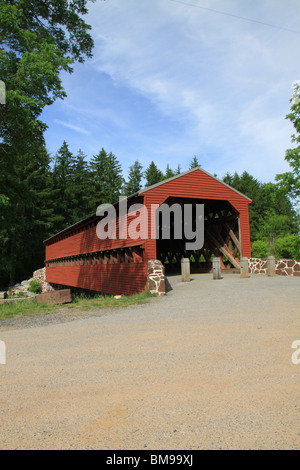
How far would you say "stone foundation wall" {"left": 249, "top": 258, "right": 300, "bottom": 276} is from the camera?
47.3ft

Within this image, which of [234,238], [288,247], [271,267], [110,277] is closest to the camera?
[271,267]

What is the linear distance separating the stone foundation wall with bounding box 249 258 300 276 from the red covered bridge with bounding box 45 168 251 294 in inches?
31.2

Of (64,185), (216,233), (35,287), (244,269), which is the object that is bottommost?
(35,287)

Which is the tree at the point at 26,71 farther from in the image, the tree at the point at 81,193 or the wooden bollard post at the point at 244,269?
the tree at the point at 81,193

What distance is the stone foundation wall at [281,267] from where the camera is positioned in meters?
14.4

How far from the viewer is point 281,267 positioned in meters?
15.1

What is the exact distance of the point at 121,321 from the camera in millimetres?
6676

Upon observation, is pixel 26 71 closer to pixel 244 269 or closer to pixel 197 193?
pixel 197 193

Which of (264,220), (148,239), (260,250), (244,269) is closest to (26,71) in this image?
(148,239)

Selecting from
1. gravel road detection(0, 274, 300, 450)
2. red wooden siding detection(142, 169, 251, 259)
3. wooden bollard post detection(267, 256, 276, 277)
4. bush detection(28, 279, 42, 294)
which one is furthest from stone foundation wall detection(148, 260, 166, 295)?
bush detection(28, 279, 42, 294)

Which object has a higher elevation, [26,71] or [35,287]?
[26,71]

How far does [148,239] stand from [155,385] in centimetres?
951

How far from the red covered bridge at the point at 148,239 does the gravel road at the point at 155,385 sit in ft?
22.0

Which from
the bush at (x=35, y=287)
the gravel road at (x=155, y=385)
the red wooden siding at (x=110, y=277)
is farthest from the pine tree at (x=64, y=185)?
the gravel road at (x=155, y=385)
